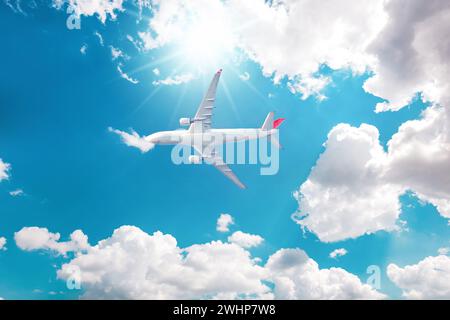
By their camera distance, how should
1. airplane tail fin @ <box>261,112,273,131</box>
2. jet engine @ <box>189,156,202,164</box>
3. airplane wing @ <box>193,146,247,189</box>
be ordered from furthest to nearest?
airplane wing @ <box>193,146,247,189</box>, airplane tail fin @ <box>261,112,273,131</box>, jet engine @ <box>189,156,202,164</box>

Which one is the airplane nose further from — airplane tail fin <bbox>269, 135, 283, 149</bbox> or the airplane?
airplane tail fin <bbox>269, 135, 283, 149</bbox>

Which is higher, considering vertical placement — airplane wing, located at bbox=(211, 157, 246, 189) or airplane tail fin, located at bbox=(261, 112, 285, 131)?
airplane tail fin, located at bbox=(261, 112, 285, 131)

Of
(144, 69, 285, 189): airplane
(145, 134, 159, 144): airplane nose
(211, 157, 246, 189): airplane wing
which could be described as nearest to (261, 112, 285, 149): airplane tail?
(144, 69, 285, 189): airplane

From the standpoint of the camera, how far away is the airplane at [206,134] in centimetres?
7519

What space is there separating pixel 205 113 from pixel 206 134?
5.25m

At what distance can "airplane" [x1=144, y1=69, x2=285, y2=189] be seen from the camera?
7519 cm

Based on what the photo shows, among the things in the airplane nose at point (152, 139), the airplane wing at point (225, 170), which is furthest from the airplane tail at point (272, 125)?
the airplane nose at point (152, 139)

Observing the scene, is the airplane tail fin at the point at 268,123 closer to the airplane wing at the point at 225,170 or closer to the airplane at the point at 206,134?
the airplane at the point at 206,134

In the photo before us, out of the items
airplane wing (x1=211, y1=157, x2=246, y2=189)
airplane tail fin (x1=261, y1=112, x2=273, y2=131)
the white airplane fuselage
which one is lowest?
airplane wing (x1=211, y1=157, x2=246, y2=189)

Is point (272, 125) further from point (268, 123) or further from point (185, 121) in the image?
point (185, 121)
